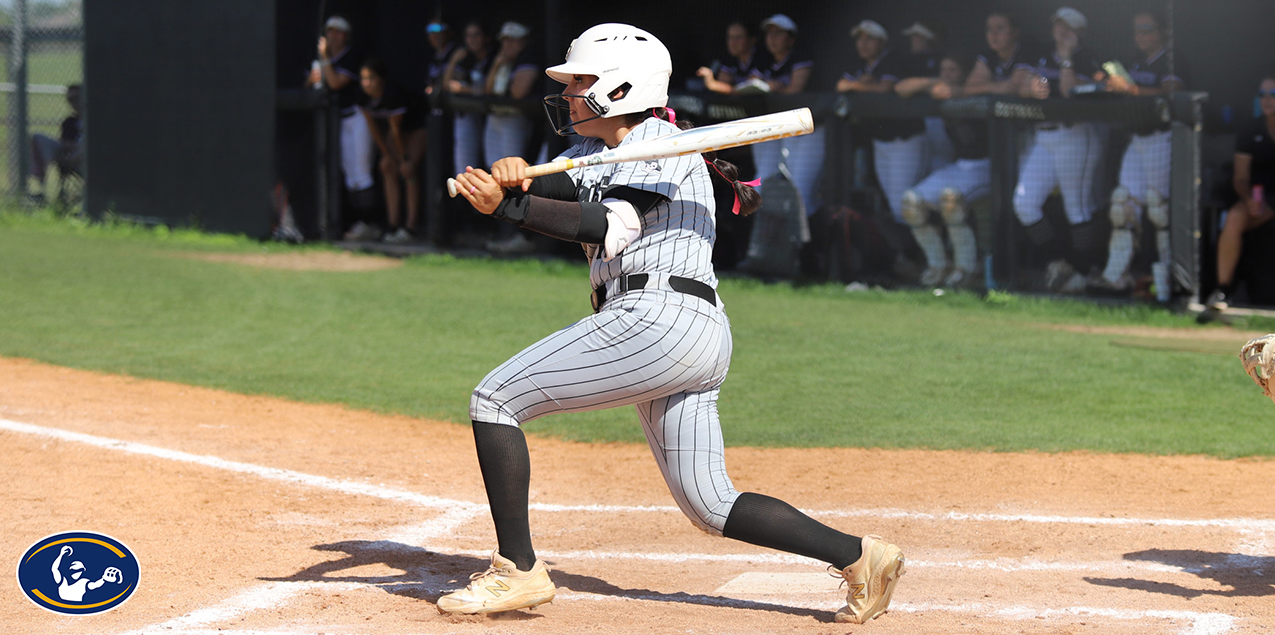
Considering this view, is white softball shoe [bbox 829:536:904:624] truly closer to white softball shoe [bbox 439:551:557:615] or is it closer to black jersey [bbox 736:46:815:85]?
white softball shoe [bbox 439:551:557:615]

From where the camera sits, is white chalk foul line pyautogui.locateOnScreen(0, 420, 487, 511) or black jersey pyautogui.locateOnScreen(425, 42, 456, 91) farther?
black jersey pyautogui.locateOnScreen(425, 42, 456, 91)

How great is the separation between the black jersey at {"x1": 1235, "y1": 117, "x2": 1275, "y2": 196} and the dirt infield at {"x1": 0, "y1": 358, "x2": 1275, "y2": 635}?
504 cm

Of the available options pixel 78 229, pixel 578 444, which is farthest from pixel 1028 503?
pixel 78 229

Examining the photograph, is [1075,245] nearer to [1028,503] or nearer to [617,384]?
[1028,503]

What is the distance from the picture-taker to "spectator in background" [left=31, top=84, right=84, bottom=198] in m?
15.9

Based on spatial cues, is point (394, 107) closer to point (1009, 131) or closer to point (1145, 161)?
point (1009, 131)

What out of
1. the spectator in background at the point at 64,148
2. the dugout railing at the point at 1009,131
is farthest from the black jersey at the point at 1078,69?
the spectator in background at the point at 64,148

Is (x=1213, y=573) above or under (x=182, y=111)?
under

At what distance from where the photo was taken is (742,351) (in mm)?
8281

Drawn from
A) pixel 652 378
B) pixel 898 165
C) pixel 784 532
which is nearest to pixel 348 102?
pixel 898 165

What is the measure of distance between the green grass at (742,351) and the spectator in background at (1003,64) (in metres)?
1.63

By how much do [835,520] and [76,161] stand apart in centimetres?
1387

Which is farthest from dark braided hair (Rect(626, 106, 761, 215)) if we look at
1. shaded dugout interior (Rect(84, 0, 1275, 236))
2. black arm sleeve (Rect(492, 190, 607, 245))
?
shaded dugout interior (Rect(84, 0, 1275, 236))

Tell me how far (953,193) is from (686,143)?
7383 mm
